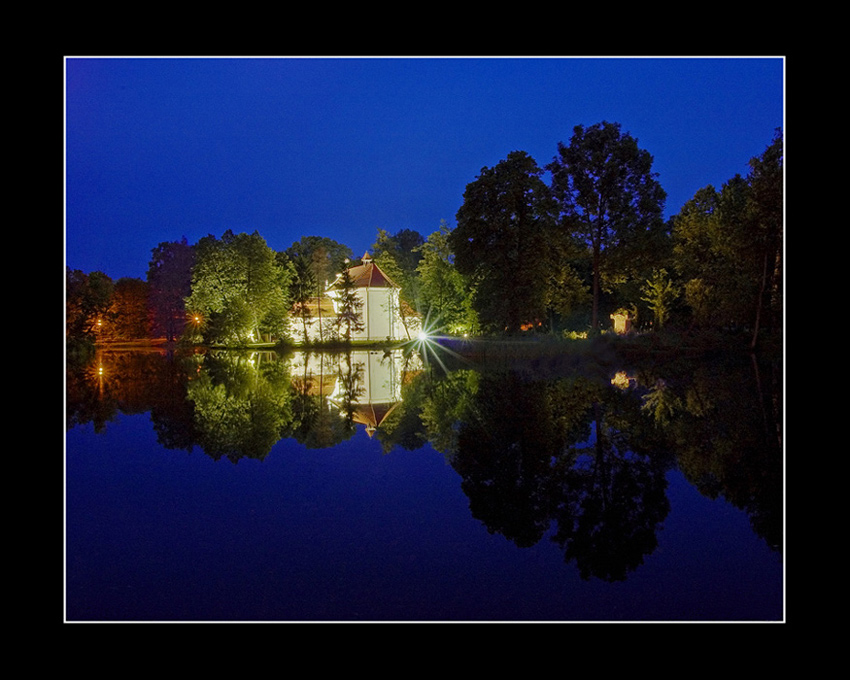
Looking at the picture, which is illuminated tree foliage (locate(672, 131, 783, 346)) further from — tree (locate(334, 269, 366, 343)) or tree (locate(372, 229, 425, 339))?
tree (locate(372, 229, 425, 339))

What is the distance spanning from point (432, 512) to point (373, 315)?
43666mm

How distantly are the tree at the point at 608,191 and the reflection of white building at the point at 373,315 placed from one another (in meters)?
20.2

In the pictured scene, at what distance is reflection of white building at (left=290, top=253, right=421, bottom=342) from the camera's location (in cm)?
4950

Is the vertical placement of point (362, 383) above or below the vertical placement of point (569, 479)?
above

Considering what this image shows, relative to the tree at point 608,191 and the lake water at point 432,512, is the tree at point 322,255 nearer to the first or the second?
the tree at point 608,191

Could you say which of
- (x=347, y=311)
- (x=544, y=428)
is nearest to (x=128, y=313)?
(x=347, y=311)

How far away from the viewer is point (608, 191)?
3222 centimetres

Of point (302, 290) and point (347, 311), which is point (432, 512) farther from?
point (302, 290)

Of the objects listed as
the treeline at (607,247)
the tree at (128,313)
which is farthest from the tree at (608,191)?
the tree at (128,313)

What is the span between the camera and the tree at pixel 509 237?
32375 mm

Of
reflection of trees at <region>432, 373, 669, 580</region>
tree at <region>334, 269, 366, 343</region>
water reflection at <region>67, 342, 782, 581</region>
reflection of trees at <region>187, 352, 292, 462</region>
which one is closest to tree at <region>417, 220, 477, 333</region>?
tree at <region>334, 269, 366, 343</region>

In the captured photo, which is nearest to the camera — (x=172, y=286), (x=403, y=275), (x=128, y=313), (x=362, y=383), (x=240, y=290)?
(x=362, y=383)
